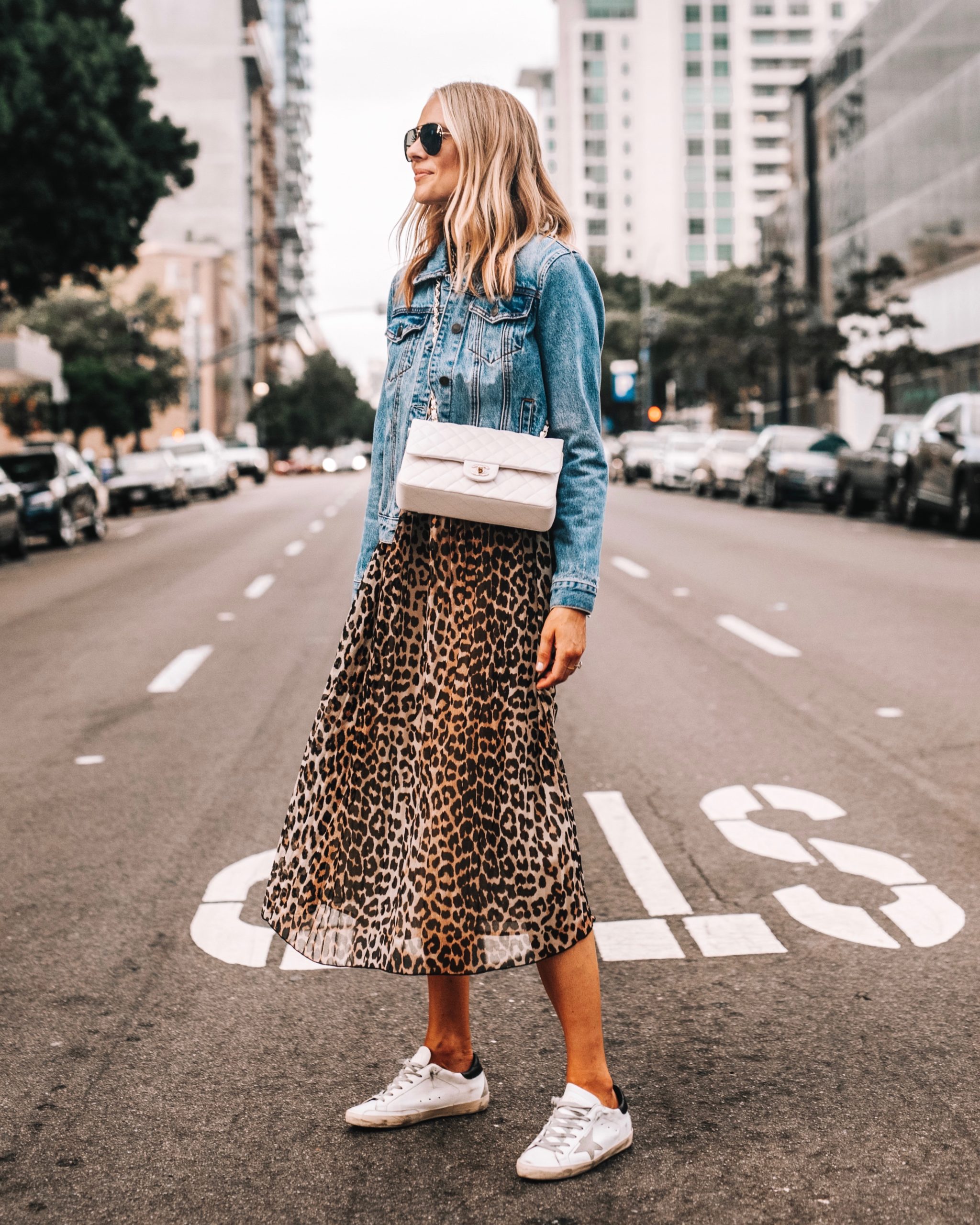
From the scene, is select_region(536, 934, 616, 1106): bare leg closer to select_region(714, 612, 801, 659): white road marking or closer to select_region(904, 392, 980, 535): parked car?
select_region(714, 612, 801, 659): white road marking

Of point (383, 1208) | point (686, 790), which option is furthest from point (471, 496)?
point (686, 790)

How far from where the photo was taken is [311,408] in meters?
102

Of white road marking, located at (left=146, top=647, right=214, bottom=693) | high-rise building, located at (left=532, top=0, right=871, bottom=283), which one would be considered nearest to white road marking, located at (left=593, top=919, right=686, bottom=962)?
white road marking, located at (left=146, top=647, right=214, bottom=693)

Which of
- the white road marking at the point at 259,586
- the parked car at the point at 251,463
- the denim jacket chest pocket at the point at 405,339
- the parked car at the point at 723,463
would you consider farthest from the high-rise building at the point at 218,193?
the denim jacket chest pocket at the point at 405,339

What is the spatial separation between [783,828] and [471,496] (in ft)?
10.4

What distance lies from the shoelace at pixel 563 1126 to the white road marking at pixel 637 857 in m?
1.69

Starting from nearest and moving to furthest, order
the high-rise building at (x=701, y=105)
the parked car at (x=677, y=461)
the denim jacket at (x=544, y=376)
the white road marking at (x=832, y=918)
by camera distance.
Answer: the denim jacket at (x=544, y=376)
the white road marking at (x=832, y=918)
the parked car at (x=677, y=461)
the high-rise building at (x=701, y=105)

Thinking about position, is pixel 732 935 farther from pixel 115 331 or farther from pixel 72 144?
pixel 115 331

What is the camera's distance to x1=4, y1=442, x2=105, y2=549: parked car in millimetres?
23312

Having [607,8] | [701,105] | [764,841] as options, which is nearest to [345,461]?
[764,841]

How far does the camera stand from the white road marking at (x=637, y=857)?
479cm

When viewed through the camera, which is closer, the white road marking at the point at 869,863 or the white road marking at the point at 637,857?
the white road marking at the point at 637,857

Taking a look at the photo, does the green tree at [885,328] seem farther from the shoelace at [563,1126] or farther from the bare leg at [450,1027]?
→ the shoelace at [563,1126]

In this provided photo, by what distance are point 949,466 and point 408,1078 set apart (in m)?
18.7
